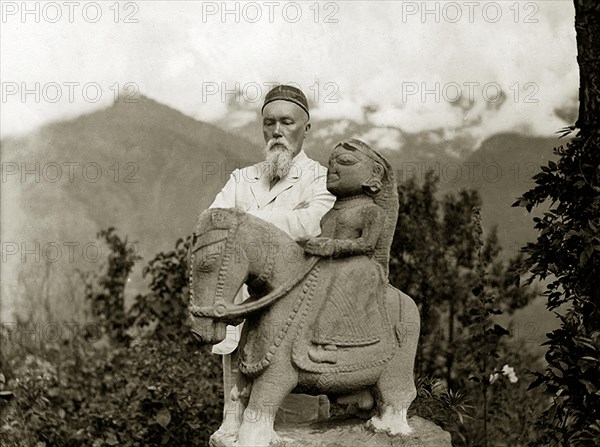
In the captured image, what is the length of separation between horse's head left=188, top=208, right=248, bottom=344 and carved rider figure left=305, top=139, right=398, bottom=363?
300mm

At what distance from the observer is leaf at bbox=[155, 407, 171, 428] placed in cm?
511

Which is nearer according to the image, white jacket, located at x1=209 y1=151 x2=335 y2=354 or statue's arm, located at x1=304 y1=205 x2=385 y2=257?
statue's arm, located at x1=304 y1=205 x2=385 y2=257

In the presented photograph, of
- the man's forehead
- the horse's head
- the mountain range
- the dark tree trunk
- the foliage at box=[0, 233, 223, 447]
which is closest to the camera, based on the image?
the horse's head

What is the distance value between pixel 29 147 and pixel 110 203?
92 centimetres

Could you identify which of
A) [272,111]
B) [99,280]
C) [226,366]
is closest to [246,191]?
[272,111]

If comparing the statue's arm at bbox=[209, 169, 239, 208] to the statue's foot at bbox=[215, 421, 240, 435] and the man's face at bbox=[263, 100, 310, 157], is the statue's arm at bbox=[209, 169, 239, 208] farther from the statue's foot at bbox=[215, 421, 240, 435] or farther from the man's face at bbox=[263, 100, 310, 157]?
the statue's foot at bbox=[215, 421, 240, 435]

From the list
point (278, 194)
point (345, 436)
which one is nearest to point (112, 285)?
point (278, 194)

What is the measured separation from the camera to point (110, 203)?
775 centimetres

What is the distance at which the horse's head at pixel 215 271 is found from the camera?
284 centimetres

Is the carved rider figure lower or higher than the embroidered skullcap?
lower

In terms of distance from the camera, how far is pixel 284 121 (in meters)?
3.59

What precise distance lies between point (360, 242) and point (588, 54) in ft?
6.50

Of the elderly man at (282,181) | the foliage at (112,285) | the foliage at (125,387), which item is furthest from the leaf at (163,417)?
the foliage at (112,285)

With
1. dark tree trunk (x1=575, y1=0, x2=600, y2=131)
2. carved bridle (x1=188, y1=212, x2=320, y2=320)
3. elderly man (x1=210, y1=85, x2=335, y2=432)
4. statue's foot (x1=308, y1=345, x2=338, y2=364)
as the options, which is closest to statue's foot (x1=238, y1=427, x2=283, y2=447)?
statue's foot (x1=308, y1=345, x2=338, y2=364)
